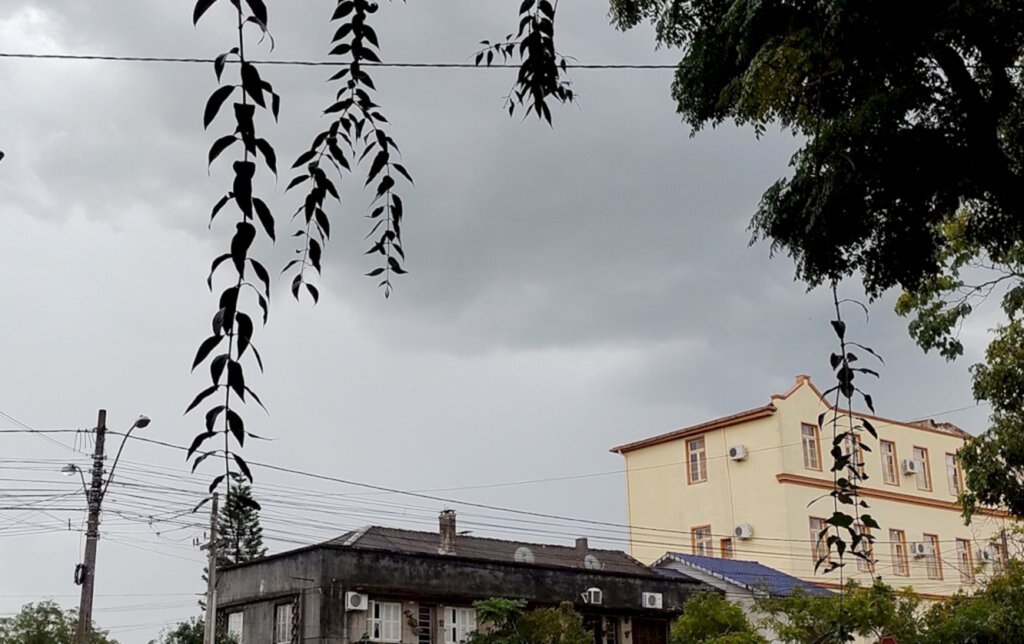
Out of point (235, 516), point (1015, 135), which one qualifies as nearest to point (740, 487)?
point (1015, 135)

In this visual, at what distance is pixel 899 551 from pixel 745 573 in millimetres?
8920

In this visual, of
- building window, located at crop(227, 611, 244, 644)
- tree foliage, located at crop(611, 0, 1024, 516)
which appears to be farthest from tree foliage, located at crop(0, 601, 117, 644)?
tree foliage, located at crop(611, 0, 1024, 516)

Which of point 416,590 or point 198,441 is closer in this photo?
point 198,441

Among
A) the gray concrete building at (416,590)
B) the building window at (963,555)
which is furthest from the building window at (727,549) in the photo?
the building window at (963,555)

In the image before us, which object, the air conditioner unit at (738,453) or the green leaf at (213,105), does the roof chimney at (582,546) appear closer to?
the air conditioner unit at (738,453)

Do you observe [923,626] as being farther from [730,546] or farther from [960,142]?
Result: [960,142]

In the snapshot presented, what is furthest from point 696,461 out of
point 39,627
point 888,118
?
point 888,118

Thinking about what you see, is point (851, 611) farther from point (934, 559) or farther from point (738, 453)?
point (934, 559)

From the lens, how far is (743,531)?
115 feet

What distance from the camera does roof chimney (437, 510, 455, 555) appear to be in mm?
28156

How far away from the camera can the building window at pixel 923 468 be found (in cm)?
3891

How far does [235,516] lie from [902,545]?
126ft

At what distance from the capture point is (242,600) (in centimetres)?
2705

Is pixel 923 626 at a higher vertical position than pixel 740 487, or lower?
lower
